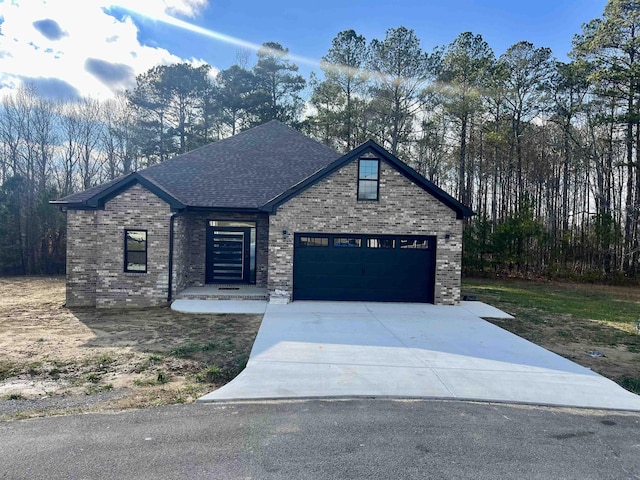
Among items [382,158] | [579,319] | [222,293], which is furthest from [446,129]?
[222,293]

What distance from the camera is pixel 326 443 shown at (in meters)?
4.24

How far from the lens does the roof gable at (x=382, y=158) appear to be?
12.4 metres

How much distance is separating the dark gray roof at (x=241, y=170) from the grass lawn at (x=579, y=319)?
8.72m

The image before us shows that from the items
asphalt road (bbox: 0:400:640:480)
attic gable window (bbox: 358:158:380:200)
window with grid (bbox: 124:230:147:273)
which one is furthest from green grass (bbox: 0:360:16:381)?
attic gable window (bbox: 358:158:380:200)

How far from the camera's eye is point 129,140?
97.2 feet

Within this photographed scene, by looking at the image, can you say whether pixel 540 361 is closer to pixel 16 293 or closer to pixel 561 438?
pixel 561 438

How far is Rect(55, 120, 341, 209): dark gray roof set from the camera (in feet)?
45.4

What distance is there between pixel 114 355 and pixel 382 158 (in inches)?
359

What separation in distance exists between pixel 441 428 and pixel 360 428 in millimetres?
962

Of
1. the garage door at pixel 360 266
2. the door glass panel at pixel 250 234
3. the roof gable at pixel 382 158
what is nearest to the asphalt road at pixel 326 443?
the garage door at pixel 360 266

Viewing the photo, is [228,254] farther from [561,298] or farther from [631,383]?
[561,298]

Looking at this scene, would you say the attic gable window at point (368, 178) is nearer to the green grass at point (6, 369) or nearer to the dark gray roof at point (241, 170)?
the dark gray roof at point (241, 170)

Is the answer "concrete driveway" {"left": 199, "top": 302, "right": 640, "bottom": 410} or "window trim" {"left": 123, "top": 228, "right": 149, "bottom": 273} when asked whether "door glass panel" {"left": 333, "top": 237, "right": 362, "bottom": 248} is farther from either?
"window trim" {"left": 123, "top": 228, "right": 149, "bottom": 273}

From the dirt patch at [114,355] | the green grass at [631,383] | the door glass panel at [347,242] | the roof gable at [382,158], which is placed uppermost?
the roof gable at [382,158]
